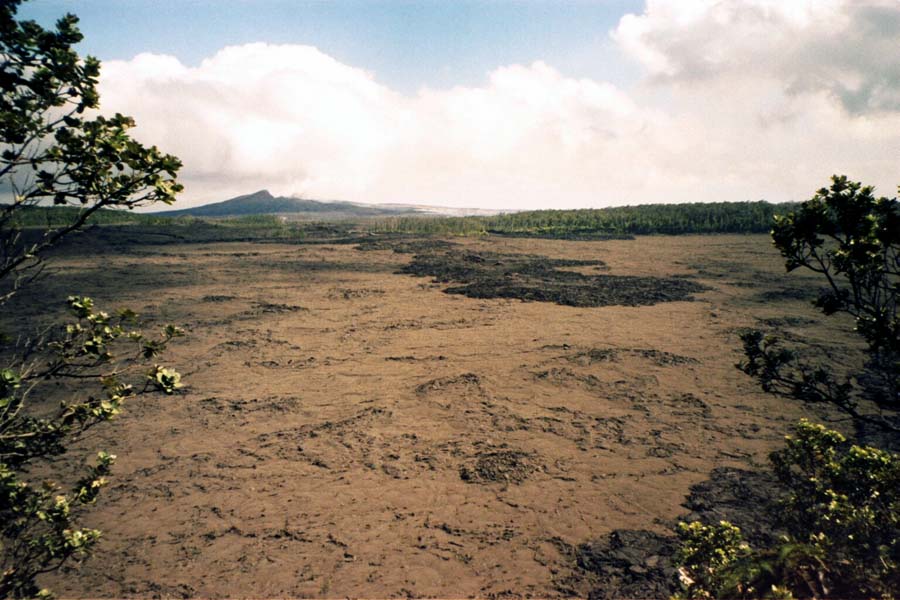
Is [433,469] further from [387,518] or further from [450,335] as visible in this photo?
[450,335]

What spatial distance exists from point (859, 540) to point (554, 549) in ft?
8.99

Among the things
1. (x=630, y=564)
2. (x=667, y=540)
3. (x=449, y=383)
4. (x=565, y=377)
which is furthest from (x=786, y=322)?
(x=630, y=564)

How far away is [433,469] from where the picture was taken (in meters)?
6.44

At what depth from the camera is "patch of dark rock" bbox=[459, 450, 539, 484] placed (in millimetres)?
6219

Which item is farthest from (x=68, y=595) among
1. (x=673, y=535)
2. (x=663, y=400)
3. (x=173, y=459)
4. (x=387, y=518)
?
(x=663, y=400)

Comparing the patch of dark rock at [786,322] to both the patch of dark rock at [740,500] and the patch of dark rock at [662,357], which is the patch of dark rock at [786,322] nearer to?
the patch of dark rock at [662,357]

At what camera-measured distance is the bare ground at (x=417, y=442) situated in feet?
15.9

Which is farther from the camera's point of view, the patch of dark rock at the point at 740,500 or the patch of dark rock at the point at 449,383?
the patch of dark rock at the point at 449,383

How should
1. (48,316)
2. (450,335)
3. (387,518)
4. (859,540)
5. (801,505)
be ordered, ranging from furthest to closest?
(48,316)
(450,335)
(387,518)
(801,505)
(859,540)

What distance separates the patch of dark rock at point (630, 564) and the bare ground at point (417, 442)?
0.46ft

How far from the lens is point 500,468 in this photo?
21.1 ft

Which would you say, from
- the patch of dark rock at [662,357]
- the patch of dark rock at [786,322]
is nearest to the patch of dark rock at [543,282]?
the patch of dark rock at [786,322]

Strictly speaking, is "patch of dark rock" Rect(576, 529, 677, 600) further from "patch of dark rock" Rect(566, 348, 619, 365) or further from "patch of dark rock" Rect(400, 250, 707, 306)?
"patch of dark rock" Rect(400, 250, 707, 306)

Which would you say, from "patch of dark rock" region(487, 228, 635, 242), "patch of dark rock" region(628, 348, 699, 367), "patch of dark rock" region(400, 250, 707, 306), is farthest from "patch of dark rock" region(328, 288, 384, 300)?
"patch of dark rock" region(487, 228, 635, 242)
